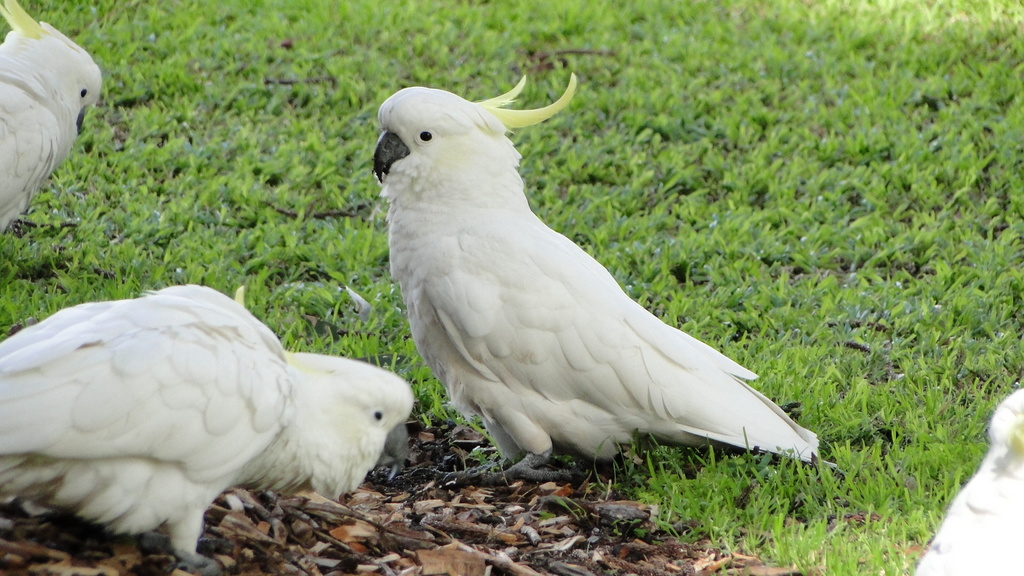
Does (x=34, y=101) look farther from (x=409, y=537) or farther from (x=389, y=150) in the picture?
(x=409, y=537)

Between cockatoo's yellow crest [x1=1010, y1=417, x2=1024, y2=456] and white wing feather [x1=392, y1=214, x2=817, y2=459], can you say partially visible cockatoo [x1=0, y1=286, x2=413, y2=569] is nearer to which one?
white wing feather [x1=392, y1=214, x2=817, y2=459]

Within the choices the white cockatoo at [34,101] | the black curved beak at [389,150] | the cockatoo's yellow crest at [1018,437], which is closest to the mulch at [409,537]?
the cockatoo's yellow crest at [1018,437]

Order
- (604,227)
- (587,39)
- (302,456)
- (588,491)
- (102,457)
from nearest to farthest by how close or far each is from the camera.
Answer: (102,457), (302,456), (588,491), (604,227), (587,39)

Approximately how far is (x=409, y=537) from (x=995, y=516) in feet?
4.60

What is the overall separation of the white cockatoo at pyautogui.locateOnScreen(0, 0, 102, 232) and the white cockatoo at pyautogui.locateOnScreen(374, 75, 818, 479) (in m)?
1.75

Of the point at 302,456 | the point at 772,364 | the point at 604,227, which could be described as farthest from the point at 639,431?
the point at 604,227

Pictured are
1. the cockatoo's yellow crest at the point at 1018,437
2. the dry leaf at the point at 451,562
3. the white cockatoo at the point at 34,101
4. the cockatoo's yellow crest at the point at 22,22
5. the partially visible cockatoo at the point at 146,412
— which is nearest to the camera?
the cockatoo's yellow crest at the point at 1018,437

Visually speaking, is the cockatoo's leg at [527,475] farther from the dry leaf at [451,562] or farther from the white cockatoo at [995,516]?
the white cockatoo at [995,516]

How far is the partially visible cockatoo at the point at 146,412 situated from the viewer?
1999 millimetres

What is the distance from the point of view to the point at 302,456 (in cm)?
243

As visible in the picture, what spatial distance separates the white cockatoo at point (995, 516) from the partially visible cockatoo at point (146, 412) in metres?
1.37

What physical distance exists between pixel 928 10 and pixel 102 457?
21.9ft

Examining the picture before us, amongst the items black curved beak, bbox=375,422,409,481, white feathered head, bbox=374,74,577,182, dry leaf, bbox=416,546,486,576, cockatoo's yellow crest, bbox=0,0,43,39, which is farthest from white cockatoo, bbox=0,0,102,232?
Answer: dry leaf, bbox=416,546,486,576

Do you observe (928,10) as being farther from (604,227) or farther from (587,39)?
(604,227)
